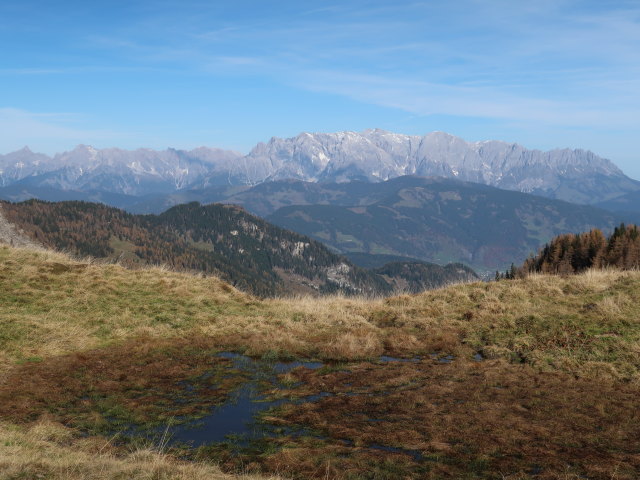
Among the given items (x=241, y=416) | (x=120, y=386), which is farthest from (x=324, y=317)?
(x=241, y=416)

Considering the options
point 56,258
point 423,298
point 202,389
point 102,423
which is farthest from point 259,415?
point 56,258

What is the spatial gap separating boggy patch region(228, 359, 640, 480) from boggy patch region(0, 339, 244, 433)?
3343 mm

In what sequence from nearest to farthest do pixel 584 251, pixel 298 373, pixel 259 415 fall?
pixel 259 415 < pixel 298 373 < pixel 584 251

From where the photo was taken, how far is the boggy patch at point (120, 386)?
14203 mm

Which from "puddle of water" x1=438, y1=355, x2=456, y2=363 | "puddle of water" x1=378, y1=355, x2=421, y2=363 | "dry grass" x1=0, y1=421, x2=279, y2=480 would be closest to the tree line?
"puddle of water" x1=438, y1=355, x2=456, y2=363

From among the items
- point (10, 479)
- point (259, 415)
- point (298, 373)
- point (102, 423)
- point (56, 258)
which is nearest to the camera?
point (10, 479)

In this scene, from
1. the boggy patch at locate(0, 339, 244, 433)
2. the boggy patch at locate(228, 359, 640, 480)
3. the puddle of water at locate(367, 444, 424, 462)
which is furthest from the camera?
the boggy patch at locate(0, 339, 244, 433)

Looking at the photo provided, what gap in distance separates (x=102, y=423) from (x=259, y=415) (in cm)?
459

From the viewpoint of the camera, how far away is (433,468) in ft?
35.6

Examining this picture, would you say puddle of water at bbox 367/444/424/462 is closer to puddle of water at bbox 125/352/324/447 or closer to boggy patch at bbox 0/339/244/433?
puddle of water at bbox 125/352/324/447

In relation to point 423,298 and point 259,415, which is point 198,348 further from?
point 423,298

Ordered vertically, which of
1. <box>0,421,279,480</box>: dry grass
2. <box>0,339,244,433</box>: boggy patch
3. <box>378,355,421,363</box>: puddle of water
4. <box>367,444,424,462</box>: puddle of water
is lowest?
<box>378,355,421,363</box>: puddle of water

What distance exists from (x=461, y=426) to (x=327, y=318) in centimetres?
1446

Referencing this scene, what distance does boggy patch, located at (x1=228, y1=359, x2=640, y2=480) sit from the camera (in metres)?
10.8
